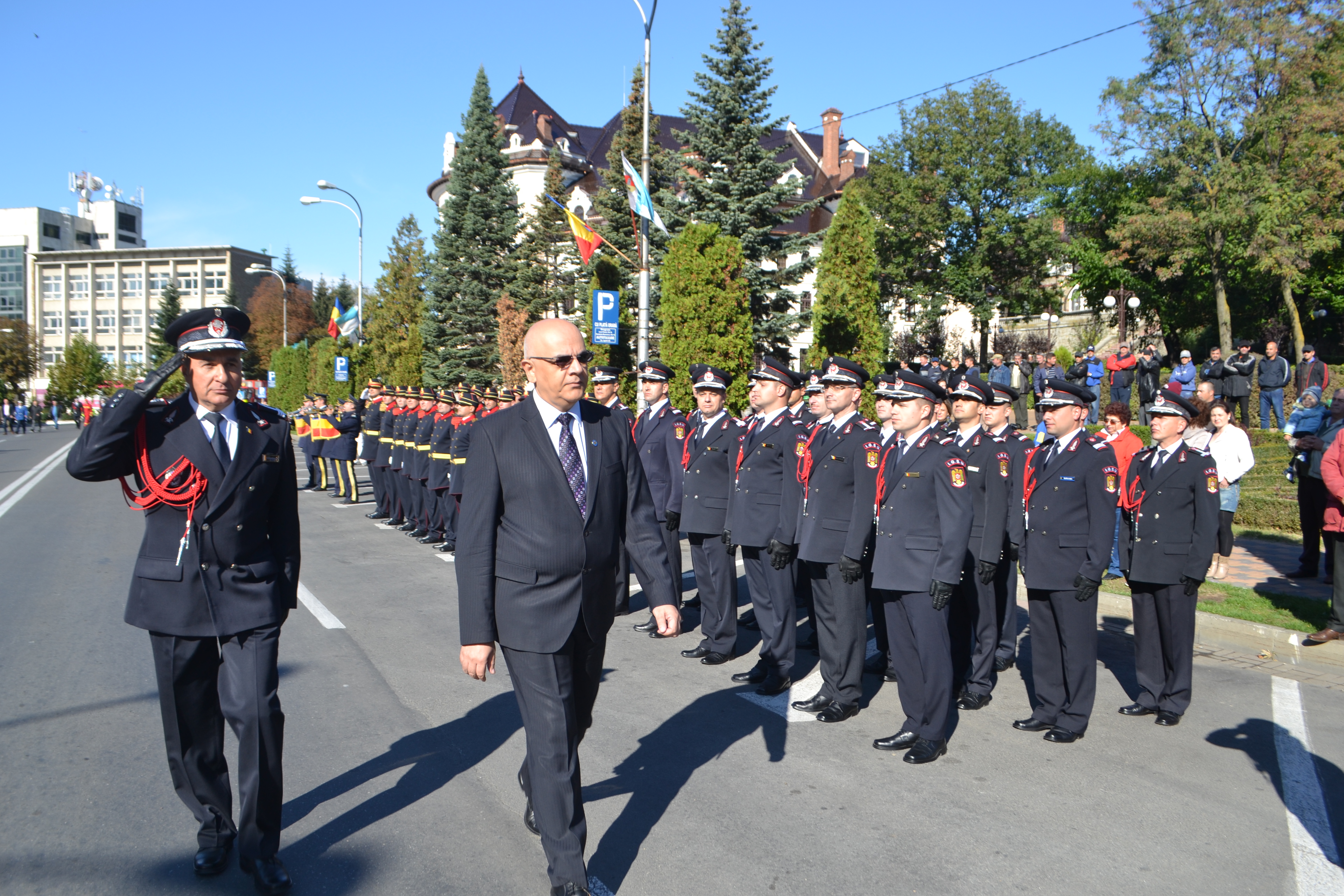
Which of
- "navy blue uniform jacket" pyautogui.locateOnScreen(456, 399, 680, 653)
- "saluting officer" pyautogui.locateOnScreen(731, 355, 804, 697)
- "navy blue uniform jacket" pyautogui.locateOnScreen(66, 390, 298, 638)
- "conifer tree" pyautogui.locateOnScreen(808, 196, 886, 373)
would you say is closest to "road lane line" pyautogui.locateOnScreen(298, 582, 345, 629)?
"saluting officer" pyautogui.locateOnScreen(731, 355, 804, 697)

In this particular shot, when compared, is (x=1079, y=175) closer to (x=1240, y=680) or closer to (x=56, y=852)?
(x=1240, y=680)

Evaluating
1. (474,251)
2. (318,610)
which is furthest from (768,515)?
(474,251)

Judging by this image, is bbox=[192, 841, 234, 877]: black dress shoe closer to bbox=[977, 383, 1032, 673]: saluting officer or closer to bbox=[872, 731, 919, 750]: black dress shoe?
bbox=[872, 731, 919, 750]: black dress shoe

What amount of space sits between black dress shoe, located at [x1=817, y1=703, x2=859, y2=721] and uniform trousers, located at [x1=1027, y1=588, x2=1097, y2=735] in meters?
1.10

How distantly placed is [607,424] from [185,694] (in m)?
1.97

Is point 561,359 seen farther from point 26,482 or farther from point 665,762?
point 26,482

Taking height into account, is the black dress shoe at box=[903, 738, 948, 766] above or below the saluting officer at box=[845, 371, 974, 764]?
below

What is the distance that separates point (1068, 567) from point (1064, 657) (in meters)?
0.54

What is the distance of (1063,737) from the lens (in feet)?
18.1

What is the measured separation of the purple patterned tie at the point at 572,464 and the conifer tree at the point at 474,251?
34.2 metres

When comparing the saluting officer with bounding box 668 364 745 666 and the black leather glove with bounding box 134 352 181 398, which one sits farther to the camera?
the saluting officer with bounding box 668 364 745 666

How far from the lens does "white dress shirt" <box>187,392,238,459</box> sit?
376cm

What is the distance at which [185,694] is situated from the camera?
3.74 m

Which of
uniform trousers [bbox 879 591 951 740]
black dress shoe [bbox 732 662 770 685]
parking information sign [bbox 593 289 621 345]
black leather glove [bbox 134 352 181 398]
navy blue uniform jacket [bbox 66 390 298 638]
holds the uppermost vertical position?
parking information sign [bbox 593 289 621 345]
